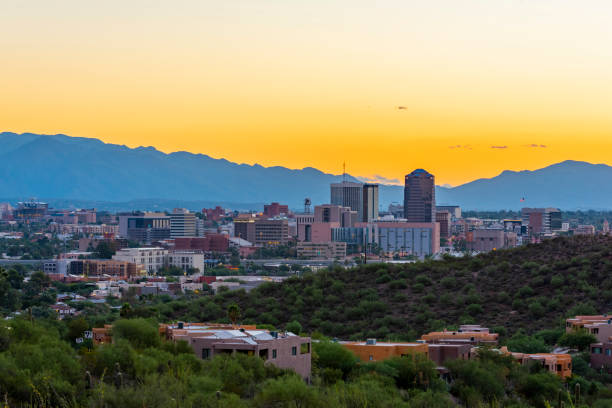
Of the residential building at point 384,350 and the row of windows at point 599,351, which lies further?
the row of windows at point 599,351

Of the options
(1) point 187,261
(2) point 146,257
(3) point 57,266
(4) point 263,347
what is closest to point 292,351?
(4) point 263,347

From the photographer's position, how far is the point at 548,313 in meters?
43.4

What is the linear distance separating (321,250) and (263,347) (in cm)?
12872

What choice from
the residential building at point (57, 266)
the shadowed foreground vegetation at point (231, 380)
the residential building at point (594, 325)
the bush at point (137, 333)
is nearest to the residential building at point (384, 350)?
the shadowed foreground vegetation at point (231, 380)

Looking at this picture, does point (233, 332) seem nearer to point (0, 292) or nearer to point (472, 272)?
point (472, 272)

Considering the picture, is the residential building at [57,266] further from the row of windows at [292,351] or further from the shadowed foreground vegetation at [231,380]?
the row of windows at [292,351]

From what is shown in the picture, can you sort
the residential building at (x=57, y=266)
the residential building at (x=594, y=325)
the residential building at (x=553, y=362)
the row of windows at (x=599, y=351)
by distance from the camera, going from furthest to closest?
the residential building at (x=57, y=266) → the residential building at (x=594, y=325) → the row of windows at (x=599, y=351) → the residential building at (x=553, y=362)

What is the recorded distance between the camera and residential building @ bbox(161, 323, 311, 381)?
96.3 ft

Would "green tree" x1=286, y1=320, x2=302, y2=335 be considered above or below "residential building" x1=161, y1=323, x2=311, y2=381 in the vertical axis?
below

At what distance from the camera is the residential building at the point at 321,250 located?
156 m

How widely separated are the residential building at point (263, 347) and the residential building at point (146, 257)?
93.9m

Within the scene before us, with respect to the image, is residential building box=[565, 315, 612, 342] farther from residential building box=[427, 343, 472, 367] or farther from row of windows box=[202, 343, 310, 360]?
row of windows box=[202, 343, 310, 360]

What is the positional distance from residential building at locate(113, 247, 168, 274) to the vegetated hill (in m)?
72.8

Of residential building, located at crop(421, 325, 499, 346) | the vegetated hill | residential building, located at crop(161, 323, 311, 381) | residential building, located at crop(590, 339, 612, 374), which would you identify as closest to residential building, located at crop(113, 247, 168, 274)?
the vegetated hill
